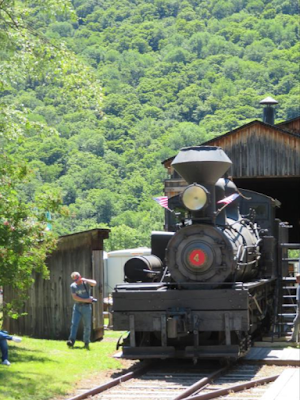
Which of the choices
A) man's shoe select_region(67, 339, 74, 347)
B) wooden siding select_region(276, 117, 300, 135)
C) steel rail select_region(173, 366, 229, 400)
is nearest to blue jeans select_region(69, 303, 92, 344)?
man's shoe select_region(67, 339, 74, 347)

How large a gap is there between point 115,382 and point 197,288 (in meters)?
2.42

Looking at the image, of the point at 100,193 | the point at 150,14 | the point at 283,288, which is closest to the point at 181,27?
the point at 150,14

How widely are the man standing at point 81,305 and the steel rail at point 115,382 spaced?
7.31ft

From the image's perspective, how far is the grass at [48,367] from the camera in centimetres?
1098

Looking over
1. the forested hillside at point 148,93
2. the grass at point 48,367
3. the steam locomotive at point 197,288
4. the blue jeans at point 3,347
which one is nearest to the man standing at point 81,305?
the grass at point 48,367

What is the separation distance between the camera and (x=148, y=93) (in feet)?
530

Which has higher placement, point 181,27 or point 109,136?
point 181,27

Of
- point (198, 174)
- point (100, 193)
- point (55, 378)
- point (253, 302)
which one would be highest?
point (100, 193)

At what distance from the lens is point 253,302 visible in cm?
1407

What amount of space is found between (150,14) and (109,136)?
51254 millimetres

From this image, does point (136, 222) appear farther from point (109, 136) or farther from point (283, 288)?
point (283, 288)

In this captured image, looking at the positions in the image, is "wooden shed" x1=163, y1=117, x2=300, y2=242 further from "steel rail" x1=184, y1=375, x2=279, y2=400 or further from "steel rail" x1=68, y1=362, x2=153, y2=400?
"steel rail" x1=184, y1=375, x2=279, y2=400

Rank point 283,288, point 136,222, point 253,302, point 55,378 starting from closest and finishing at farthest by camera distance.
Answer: point 55,378 → point 253,302 → point 283,288 → point 136,222

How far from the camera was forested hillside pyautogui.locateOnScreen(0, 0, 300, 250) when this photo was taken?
13300cm
